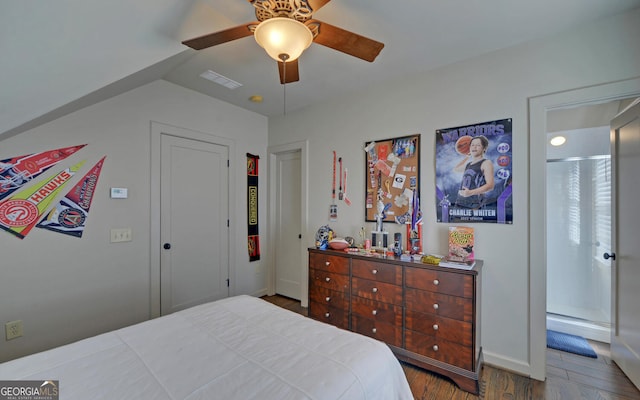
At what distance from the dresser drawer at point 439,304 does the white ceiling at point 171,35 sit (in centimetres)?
200

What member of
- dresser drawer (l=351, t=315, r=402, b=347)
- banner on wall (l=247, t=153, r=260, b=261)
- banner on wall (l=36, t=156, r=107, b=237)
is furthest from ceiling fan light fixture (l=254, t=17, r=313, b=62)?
banner on wall (l=247, t=153, r=260, b=261)

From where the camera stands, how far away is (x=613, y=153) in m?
2.24

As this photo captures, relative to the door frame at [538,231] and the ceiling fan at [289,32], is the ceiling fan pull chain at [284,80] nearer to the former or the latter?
the ceiling fan at [289,32]

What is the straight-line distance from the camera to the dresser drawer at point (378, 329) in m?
2.23

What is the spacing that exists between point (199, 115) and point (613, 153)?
4050 millimetres

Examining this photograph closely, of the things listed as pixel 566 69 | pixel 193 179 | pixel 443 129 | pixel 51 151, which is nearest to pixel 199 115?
pixel 193 179

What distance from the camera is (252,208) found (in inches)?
146

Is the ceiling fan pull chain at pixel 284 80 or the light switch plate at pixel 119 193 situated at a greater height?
the ceiling fan pull chain at pixel 284 80

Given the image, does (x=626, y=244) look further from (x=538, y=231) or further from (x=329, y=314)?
(x=329, y=314)

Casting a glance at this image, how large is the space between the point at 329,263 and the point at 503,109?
80.3 inches

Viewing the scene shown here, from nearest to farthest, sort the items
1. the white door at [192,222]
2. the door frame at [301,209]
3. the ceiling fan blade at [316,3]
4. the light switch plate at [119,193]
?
1. the ceiling fan blade at [316,3]
2. the light switch plate at [119,193]
3. the white door at [192,222]
4. the door frame at [301,209]

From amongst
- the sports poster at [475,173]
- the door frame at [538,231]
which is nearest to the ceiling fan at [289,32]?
the sports poster at [475,173]

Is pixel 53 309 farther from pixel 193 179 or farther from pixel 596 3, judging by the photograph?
pixel 596 3

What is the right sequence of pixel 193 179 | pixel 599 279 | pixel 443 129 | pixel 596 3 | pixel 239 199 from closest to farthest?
pixel 596 3 < pixel 443 129 < pixel 599 279 < pixel 193 179 < pixel 239 199
